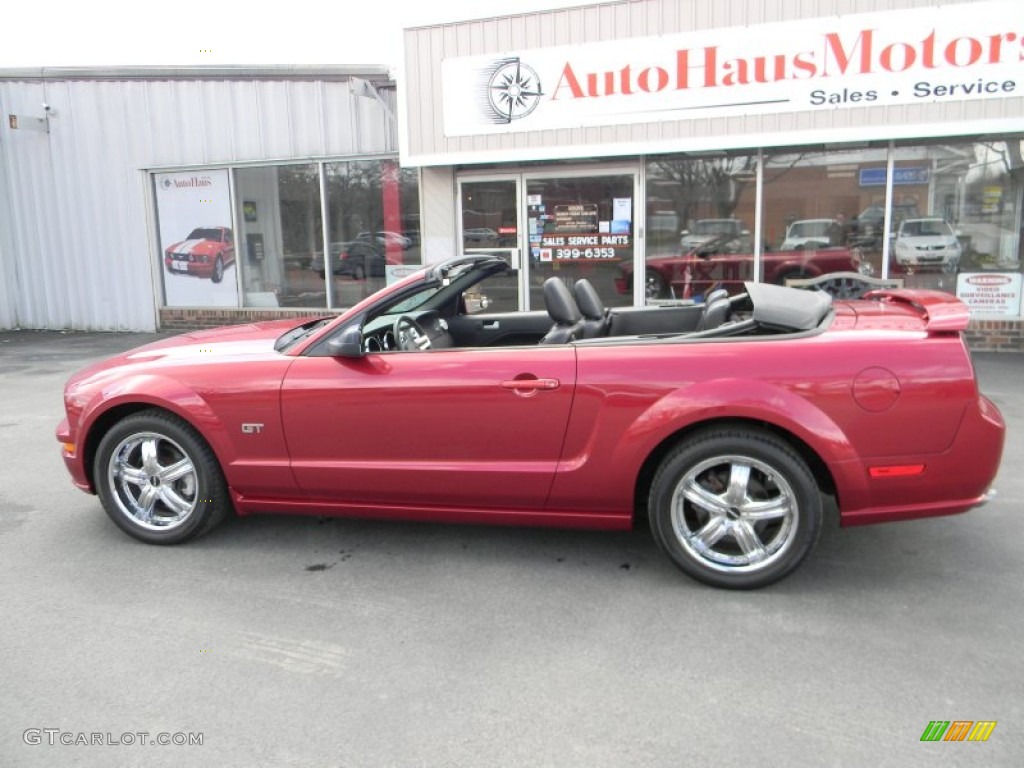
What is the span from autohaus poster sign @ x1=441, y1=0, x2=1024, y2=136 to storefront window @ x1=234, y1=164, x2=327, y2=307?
10.7 ft

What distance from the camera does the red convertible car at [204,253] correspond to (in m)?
12.9

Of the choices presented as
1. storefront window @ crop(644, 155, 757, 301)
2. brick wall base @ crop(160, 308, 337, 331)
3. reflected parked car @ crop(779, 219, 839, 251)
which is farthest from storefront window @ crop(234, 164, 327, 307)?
reflected parked car @ crop(779, 219, 839, 251)

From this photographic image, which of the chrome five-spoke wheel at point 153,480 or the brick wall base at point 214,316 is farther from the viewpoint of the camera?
the brick wall base at point 214,316

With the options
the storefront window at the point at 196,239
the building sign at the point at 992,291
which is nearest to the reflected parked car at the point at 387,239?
the storefront window at the point at 196,239

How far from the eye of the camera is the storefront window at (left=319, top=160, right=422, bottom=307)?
1184cm

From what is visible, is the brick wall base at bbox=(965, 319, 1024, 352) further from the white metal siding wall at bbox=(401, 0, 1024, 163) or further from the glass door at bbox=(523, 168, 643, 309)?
the glass door at bbox=(523, 168, 643, 309)

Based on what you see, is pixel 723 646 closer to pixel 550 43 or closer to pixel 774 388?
pixel 774 388

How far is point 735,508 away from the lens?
134 inches

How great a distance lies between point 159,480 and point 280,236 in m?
9.31

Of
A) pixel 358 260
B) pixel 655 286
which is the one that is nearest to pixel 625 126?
pixel 655 286

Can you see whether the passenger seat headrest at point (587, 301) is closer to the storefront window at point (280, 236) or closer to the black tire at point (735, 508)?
the black tire at point (735, 508)

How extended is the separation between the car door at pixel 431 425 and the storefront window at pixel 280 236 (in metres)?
9.08

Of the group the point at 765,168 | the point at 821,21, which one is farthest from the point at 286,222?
the point at 821,21

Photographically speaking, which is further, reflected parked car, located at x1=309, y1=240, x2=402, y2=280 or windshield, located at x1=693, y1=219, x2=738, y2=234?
reflected parked car, located at x1=309, y1=240, x2=402, y2=280
